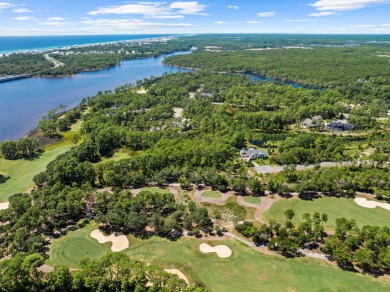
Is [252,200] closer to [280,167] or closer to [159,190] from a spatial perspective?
[280,167]

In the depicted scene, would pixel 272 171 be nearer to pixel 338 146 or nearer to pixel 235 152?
pixel 235 152

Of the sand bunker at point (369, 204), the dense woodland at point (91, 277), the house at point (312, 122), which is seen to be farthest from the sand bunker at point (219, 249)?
the house at point (312, 122)

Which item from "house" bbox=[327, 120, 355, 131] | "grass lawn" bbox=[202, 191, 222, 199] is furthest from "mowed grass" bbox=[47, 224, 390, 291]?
"house" bbox=[327, 120, 355, 131]

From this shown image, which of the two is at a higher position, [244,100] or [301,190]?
[244,100]

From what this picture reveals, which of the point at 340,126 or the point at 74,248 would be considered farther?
the point at 340,126

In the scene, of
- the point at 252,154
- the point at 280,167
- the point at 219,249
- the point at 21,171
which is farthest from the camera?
the point at 252,154

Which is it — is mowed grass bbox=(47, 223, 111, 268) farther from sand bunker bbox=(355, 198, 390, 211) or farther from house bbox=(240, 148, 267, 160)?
sand bunker bbox=(355, 198, 390, 211)

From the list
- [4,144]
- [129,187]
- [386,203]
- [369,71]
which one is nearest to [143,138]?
[129,187]

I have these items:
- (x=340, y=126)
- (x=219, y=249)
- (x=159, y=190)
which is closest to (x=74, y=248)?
(x=159, y=190)
